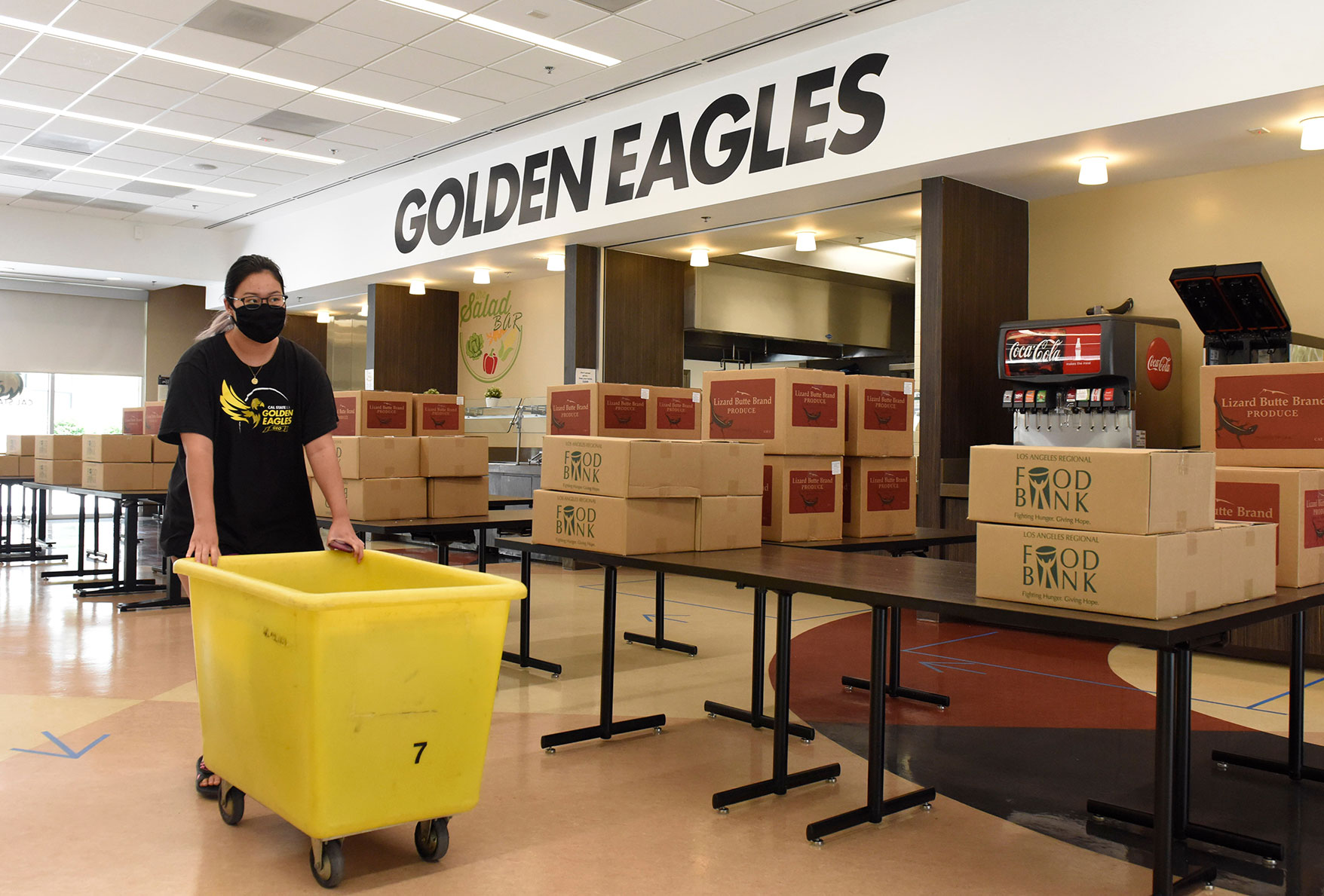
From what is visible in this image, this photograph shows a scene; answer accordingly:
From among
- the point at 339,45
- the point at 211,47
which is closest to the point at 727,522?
the point at 339,45

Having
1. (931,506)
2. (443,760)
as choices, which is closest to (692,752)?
(443,760)

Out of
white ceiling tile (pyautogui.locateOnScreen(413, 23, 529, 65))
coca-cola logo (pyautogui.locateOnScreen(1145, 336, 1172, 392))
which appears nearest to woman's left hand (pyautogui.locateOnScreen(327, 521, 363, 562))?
white ceiling tile (pyautogui.locateOnScreen(413, 23, 529, 65))

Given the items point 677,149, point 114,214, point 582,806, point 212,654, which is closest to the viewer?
point 212,654

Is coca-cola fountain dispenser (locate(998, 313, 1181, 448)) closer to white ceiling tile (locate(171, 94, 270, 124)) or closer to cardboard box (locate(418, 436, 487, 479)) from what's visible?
cardboard box (locate(418, 436, 487, 479))

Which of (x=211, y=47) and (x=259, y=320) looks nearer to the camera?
(x=259, y=320)

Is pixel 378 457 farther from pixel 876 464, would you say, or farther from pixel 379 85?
pixel 379 85

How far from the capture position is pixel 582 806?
292 centimetres

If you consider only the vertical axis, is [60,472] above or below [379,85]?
below

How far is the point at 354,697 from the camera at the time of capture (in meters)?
2.23

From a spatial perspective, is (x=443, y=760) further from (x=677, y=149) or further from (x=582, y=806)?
(x=677, y=149)

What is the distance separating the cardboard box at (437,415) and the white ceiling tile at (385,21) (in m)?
2.22

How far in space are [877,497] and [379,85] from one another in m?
5.02

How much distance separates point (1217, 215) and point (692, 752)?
4609mm

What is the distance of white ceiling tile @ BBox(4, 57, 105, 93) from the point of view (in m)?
7.22
